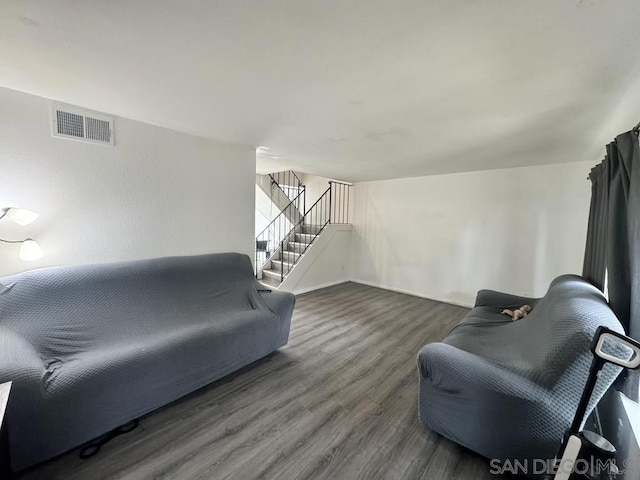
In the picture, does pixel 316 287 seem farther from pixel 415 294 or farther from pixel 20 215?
pixel 20 215

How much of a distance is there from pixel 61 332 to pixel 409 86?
288 cm

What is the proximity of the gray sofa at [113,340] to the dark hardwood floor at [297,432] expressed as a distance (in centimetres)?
16

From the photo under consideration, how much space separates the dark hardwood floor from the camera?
1.44 meters

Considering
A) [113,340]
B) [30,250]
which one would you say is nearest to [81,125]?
[30,250]

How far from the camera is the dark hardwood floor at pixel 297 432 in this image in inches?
56.8

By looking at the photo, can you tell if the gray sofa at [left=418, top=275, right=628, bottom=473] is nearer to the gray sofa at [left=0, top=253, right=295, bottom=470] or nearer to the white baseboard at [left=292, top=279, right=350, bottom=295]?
the gray sofa at [left=0, top=253, right=295, bottom=470]

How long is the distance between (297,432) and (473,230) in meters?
3.97

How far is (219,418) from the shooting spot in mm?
1804

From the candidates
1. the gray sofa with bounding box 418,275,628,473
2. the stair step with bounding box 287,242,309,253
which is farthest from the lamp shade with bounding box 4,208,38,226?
the stair step with bounding box 287,242,309,253

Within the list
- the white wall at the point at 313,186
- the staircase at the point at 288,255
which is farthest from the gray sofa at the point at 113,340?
the white wall at the point at 313,186

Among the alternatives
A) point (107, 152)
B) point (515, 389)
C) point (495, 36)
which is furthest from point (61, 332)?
point (495, 36)

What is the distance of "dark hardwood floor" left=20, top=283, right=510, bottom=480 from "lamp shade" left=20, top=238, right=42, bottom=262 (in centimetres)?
134

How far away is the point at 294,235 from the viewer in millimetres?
5703

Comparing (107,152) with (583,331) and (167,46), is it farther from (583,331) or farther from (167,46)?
(583,331)
